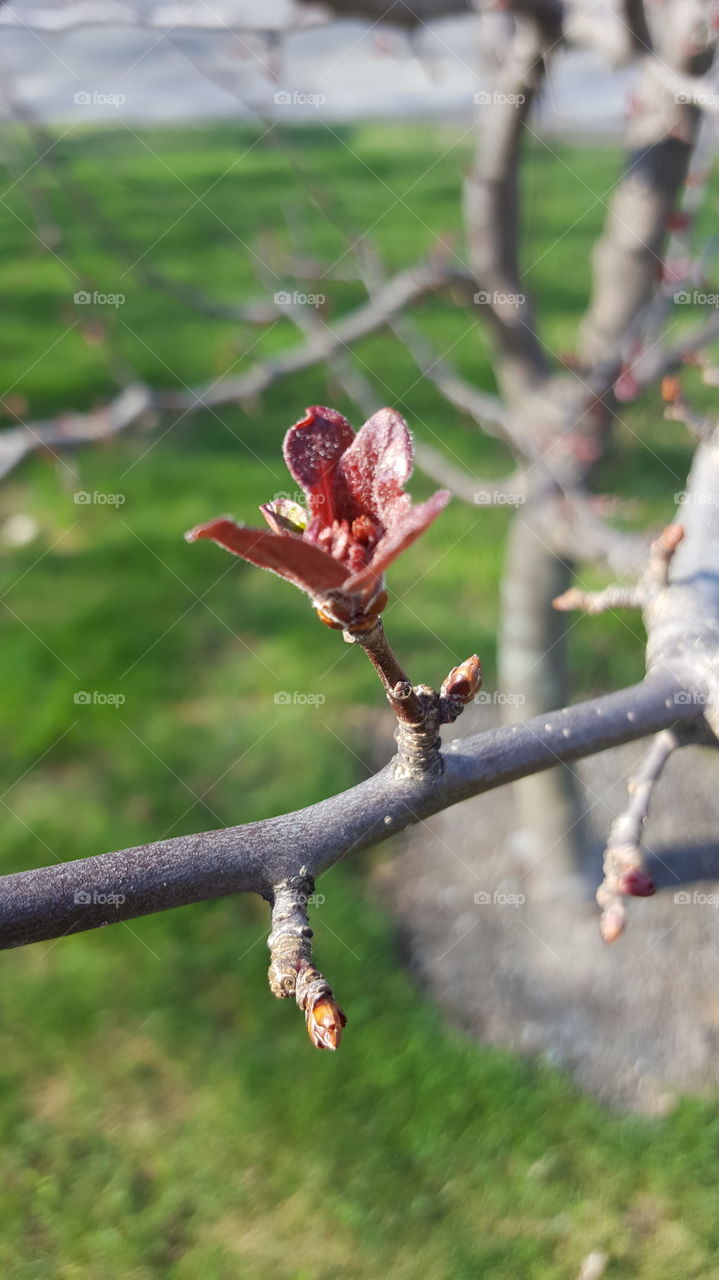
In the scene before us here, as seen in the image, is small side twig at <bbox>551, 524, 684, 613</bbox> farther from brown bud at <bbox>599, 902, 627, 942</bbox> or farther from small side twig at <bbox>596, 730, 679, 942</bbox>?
brown bud at <bbox>599, 902, 627, 942</bbox>

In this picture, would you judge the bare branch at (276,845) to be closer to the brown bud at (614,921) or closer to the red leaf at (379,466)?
the brown bud at (614,921)

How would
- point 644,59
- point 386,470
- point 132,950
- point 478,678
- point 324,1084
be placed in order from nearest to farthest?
point 386,470 → point 478,678 → point 644,59 → point 324,1084 → point 132,950

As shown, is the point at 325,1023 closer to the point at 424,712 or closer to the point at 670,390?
the point at 424,712

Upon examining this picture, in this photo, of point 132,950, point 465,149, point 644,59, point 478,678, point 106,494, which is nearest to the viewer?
point 478,678

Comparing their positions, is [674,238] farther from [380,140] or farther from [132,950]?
[380,140]

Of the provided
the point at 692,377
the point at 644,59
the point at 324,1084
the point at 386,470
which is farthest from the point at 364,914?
the point at 692,377

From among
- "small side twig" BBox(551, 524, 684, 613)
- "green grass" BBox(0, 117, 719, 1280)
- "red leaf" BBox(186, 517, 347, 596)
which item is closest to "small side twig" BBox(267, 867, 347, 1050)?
"red leaf" BBox(186, 517, 347, 596)

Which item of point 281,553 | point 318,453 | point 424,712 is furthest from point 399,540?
point 424,712
